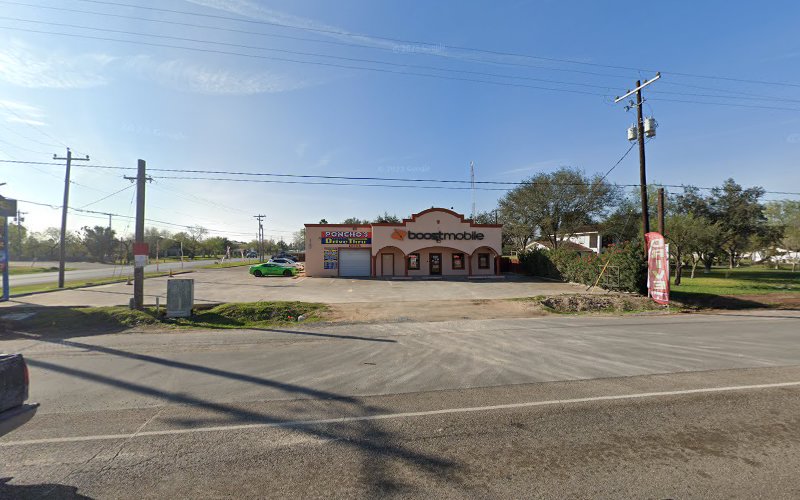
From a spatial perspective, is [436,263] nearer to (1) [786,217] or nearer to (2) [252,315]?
(2) [252,315]

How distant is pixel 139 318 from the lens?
451 inches

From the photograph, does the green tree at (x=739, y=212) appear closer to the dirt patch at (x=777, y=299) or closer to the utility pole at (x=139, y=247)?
the dirt patch at (x=777, y=299)

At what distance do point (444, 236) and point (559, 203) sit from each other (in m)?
16.9

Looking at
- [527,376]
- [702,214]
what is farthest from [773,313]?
[702,214]

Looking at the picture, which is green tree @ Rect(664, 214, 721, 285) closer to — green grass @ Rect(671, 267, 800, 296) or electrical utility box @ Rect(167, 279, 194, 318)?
green grass @ Rect(671, 267, 800, 296)

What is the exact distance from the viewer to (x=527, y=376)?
228 inches

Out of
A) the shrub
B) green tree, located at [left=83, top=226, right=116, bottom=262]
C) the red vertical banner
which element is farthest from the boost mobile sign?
green tree, located at [left=83, top=226, right=116, bottom=262]

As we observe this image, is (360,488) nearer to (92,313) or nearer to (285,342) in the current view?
(285,342)

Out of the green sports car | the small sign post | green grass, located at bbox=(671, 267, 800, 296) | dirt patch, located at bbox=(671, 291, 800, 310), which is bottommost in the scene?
dirt patch, located at bbox=(671, 291, 800, 310)

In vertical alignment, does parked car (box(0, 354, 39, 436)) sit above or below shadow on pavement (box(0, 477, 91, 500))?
above

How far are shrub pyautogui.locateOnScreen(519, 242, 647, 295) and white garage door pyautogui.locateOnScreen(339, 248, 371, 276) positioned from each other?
15819mm

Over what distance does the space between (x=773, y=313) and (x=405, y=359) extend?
16.1 m

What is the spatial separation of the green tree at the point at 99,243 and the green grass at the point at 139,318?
251 ft

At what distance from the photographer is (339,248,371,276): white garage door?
3002cm
